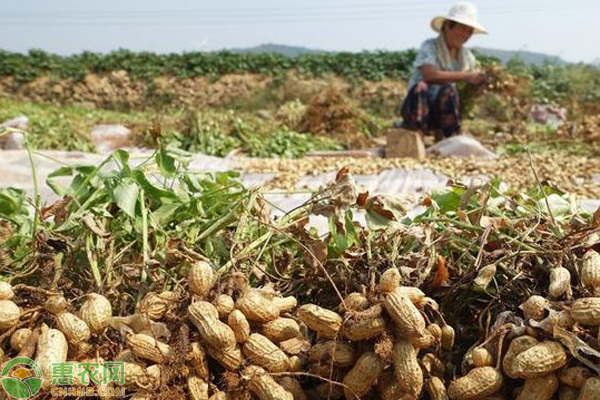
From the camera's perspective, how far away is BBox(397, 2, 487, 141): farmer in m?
7.29

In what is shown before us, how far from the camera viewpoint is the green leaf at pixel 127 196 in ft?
5.88

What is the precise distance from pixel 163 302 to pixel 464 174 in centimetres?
439

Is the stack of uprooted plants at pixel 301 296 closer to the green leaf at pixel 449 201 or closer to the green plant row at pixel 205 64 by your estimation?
the green leaf at pixel 449 201

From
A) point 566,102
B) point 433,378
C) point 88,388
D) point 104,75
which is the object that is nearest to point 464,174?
point 433,378

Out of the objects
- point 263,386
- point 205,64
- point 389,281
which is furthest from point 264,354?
point 205,64

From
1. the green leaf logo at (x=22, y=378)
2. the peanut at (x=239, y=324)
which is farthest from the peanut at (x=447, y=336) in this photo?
the green leaf logo at (x=22, y=378)

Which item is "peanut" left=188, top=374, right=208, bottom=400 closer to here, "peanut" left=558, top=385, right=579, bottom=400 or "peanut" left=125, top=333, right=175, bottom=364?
"peanut" left=125, top=333, right=175, bottom=364

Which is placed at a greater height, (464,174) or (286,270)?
(286,270)

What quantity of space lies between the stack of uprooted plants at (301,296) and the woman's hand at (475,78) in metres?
5.78

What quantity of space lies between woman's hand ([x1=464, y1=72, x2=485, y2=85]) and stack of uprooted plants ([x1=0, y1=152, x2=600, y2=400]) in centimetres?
578

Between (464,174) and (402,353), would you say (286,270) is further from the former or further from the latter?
(464,174)

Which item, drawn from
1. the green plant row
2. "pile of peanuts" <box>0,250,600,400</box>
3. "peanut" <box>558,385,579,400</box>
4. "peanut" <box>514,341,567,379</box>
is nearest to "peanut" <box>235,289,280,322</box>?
"pile of peanuts" <box>0,250,600,400</box>

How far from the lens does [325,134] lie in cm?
968

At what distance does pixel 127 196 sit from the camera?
1817 mm
